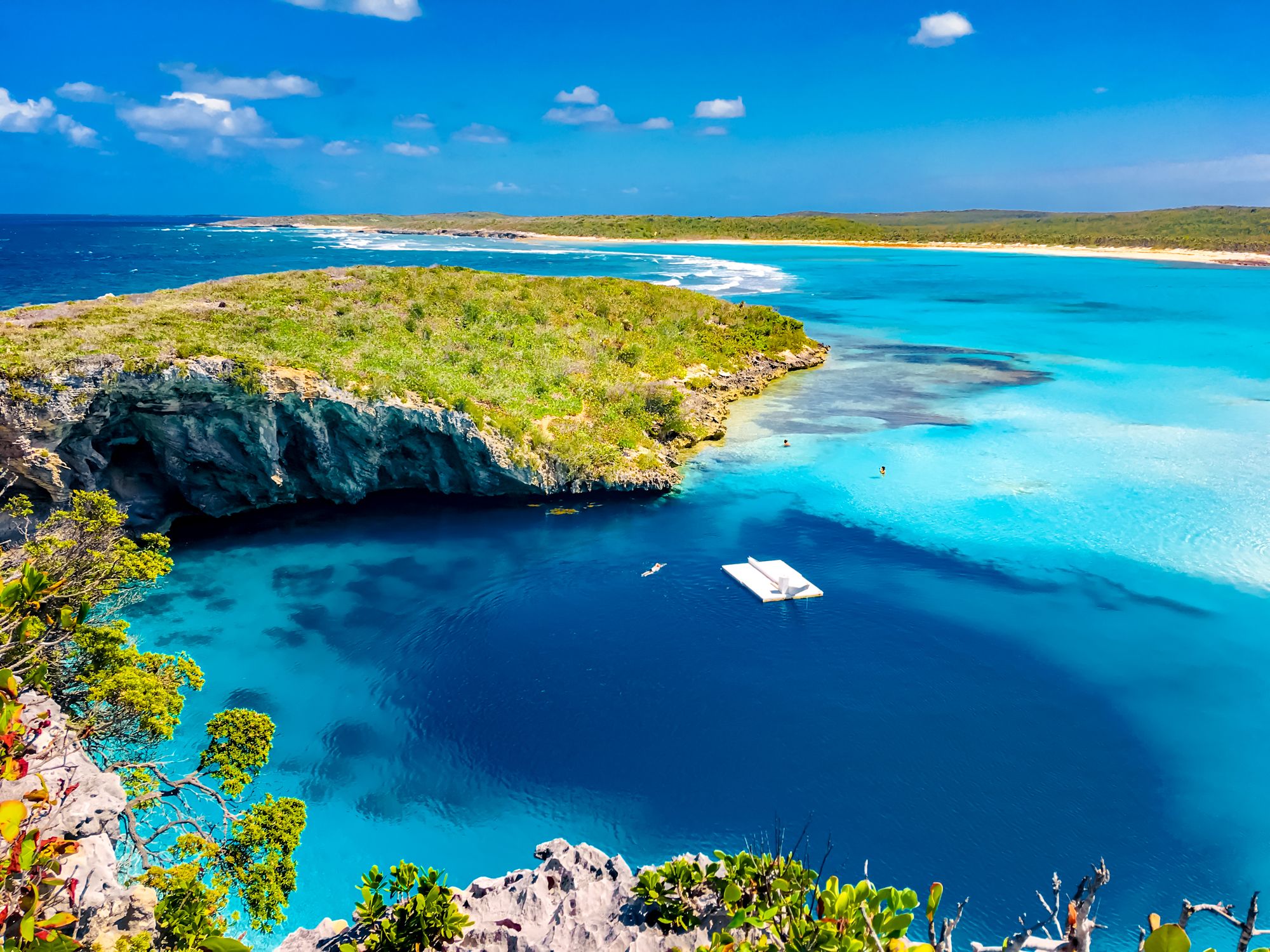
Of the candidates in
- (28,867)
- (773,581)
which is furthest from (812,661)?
(28,867)

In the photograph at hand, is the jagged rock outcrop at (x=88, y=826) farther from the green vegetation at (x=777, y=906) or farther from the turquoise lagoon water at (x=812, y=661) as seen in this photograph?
the green vegetation at (x=777, y=906)

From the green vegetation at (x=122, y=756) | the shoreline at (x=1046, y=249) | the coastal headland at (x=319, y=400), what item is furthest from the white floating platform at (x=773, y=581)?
the shoreline at (x=1046, y=249)

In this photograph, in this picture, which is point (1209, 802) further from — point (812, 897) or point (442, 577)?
point (442, 577)

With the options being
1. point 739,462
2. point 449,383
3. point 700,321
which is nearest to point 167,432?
point 449,383

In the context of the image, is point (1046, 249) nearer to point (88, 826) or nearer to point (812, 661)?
point (812, 661)

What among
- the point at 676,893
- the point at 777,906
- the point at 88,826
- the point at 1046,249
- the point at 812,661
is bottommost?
the point at 812,661

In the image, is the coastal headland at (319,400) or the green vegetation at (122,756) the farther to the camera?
the coastal headland at (319,400)
